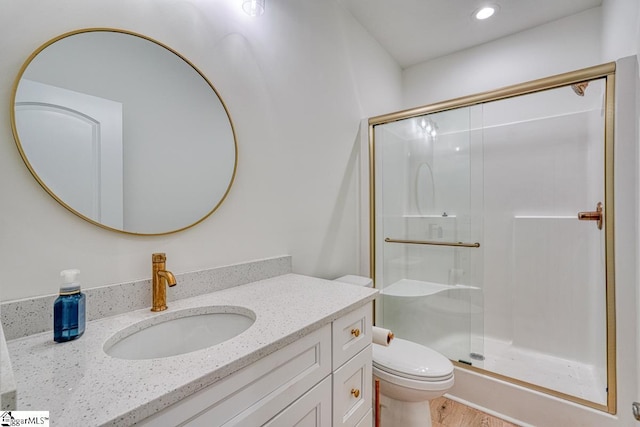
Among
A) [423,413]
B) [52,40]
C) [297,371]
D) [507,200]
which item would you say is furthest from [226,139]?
[507,200]

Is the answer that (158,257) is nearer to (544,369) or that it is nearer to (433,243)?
(433,243)

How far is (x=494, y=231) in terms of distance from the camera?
234 cm

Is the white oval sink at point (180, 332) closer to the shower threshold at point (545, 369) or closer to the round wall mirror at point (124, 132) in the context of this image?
the round wall mirror at point (124, 132)

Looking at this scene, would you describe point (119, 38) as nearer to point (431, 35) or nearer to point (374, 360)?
point (374, 360)

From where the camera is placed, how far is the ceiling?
6.33 feet

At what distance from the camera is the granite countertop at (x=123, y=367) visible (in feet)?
1.53

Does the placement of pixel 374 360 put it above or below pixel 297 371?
below

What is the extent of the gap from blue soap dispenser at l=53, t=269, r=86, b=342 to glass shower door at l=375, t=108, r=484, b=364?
5.81 ft

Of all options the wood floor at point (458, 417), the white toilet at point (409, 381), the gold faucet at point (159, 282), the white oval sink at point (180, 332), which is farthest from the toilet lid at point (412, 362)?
the gold faucet at point (159, 282)

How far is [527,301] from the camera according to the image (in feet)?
7.21

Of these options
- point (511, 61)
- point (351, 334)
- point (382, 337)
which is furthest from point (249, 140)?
point (511, 61)

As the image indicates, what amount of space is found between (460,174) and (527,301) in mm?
1120

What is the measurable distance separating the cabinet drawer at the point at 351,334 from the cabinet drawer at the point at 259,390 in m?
0.04

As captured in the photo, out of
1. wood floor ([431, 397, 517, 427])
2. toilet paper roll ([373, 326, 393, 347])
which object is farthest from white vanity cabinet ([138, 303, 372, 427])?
wood floor ([431, 397, 517, 427])
